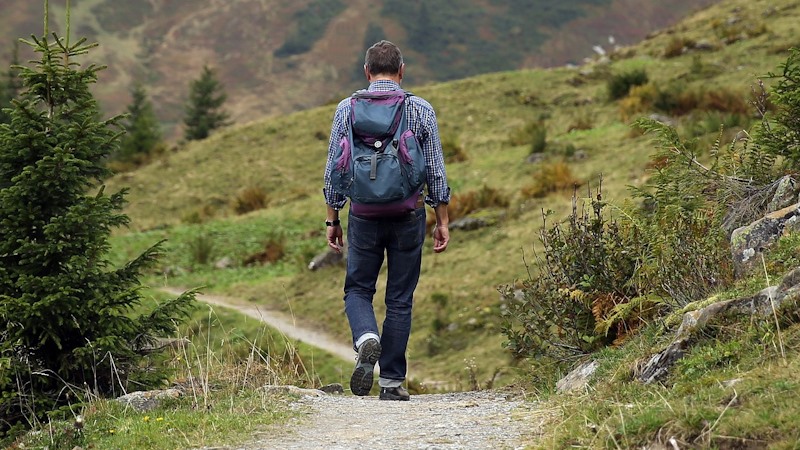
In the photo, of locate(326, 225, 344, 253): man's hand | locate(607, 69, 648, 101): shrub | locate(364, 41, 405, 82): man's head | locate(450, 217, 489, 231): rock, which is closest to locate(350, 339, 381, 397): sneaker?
locate(326, 225, 344, 253): man's hand

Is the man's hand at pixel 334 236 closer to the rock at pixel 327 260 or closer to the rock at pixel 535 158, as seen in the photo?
the rock at pixel 327 260

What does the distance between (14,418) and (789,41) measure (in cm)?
2105

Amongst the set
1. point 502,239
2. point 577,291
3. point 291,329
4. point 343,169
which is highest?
point 343,169

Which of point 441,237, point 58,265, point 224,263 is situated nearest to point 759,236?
point 441,237

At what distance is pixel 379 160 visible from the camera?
610 centimetres

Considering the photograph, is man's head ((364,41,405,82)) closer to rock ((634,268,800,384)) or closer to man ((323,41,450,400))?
man ((323,41,450,400))

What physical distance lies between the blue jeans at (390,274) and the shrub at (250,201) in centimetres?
1860

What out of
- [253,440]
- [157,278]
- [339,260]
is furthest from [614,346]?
[157,278]

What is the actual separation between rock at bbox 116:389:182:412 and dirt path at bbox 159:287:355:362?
6478mm

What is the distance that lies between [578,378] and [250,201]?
2005 cm

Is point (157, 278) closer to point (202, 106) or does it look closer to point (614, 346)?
point (614, 346)

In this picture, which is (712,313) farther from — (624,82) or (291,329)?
(624,82)

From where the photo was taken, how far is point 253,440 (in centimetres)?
509

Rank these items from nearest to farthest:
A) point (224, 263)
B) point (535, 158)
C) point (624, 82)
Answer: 1. point (224, 263)
2. point (535, 158)
3. point (624, 82)
